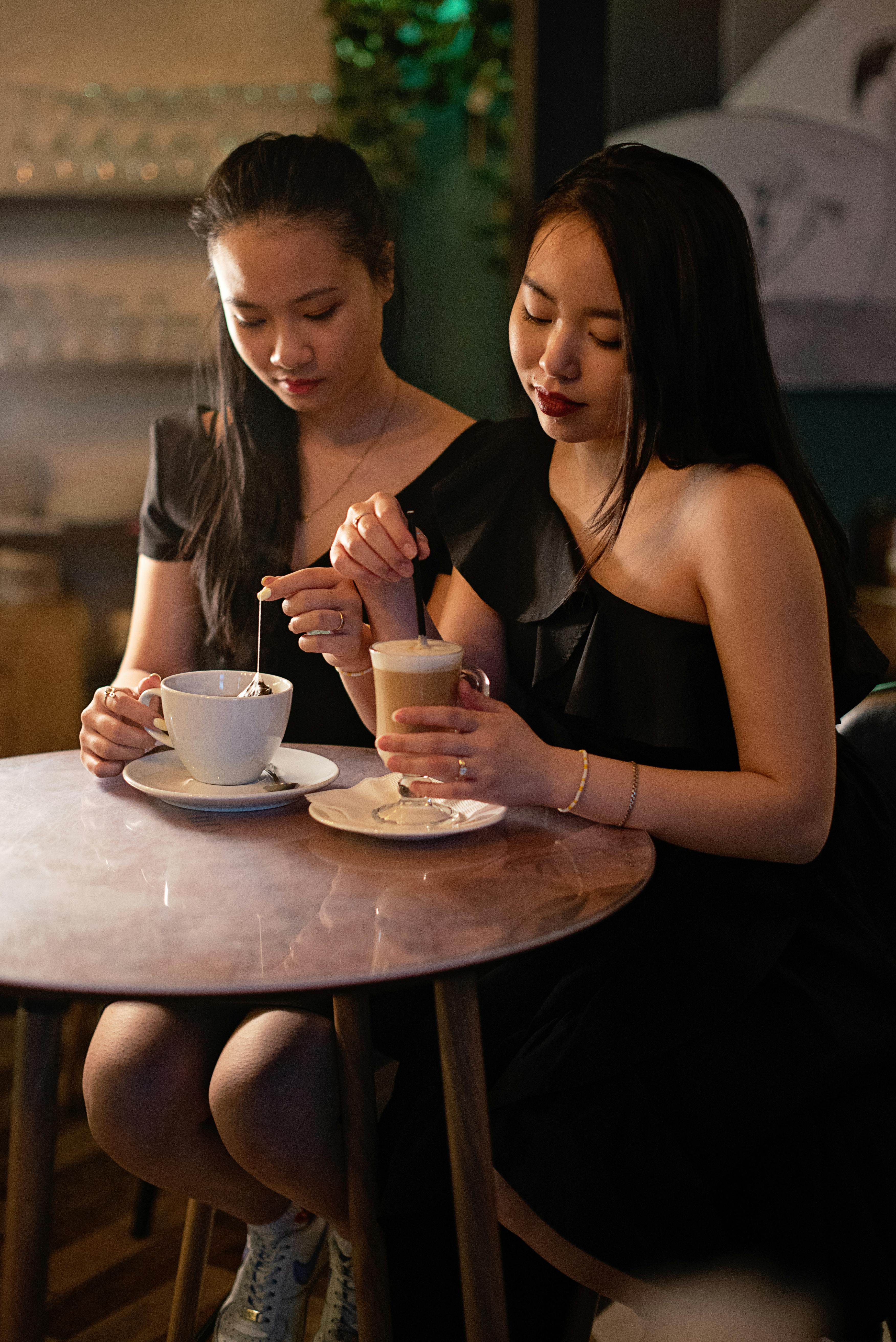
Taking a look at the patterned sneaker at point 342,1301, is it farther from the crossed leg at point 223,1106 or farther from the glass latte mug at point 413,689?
the glass latte mug at point 413,689

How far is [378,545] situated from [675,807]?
439 mm

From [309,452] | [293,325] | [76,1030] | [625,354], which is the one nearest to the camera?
[625,354]


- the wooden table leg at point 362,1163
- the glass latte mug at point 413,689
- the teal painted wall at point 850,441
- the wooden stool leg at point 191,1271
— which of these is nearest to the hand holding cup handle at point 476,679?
the glass latte mug at point 413,689

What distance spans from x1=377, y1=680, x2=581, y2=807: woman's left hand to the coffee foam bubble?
47mm

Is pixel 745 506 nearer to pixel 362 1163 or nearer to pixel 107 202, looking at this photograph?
pixel 362 1163

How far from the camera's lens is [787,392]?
3828 mm

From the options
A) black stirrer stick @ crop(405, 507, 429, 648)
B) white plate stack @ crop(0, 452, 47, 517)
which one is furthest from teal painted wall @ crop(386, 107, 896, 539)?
black stirrer stick @ crop(405, 507, 429, 648)

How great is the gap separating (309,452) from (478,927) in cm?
105

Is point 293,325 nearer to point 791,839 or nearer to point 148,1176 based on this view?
point 791,839

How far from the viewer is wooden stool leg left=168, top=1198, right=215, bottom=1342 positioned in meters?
1.38

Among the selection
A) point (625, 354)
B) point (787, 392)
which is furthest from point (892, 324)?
point (625, 354)

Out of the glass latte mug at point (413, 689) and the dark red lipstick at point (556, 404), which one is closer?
the glass latte mug at point (413, 689)

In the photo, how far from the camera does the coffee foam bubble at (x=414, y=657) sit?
1.16 metres

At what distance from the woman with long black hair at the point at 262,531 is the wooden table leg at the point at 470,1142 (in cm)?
20
